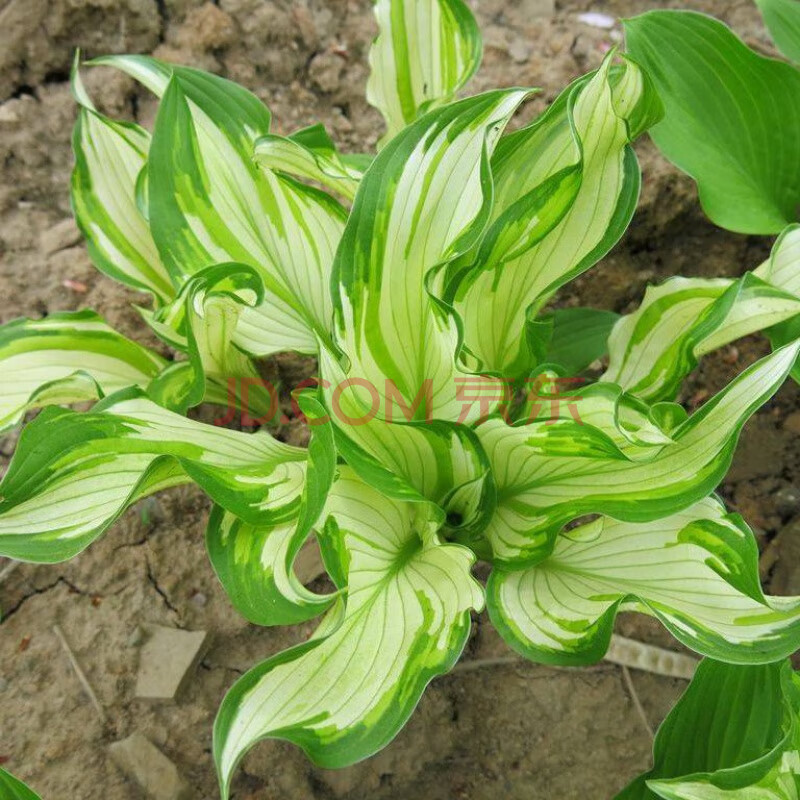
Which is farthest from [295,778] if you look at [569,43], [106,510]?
[569,43]

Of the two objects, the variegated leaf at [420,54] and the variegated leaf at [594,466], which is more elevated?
the variegated leaf at [420,54]

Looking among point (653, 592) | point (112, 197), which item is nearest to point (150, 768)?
point (653, 592)

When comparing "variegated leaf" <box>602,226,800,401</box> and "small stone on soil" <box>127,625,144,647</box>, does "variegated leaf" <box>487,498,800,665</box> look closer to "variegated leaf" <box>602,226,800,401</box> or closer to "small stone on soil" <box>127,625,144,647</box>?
"variegated leaf" <box>602,226,800,401</box>

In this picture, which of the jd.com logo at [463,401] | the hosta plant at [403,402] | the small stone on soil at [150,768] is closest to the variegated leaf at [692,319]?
the hosta plant at [403,402]

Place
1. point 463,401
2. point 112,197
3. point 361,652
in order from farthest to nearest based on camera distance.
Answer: point 112,197, point 463,401, point 361,652

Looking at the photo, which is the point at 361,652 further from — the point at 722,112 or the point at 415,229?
the point at 722,112

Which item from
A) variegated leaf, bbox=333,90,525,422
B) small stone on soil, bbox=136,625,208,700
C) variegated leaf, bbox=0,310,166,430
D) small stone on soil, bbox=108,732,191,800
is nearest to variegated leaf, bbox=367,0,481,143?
variegated leaf, bbox=333,90,525,422

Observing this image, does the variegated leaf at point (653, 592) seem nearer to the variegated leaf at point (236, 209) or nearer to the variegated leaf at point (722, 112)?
the variegated leaf at point (236, 209)

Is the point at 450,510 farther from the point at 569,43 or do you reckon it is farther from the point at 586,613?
the point at 569,43
